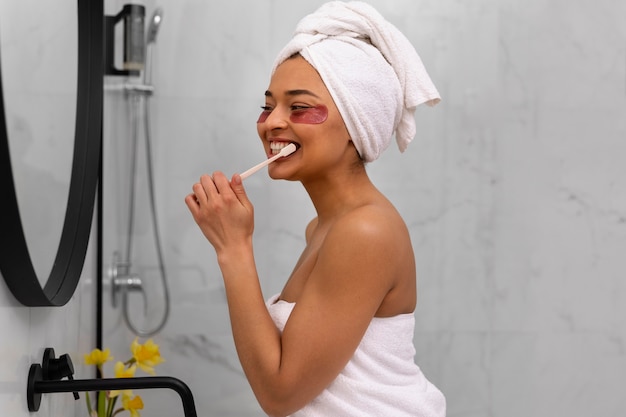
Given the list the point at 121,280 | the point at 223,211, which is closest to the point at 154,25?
the point at 121,280

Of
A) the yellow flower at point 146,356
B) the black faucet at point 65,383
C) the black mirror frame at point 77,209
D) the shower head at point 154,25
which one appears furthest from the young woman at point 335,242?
the shower head at point 154,25

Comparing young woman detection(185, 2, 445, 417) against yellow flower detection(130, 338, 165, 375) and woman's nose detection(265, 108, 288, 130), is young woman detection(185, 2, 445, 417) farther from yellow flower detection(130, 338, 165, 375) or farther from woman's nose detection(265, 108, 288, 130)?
yellow flower detection(130, 338, 165, 375)

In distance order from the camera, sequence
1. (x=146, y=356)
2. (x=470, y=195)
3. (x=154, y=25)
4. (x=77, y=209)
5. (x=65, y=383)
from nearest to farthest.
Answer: (x=65, y=383)
(x=77, y=209)
(x=146, y=356)
(x=154, y=25)
(x=470, y=195)

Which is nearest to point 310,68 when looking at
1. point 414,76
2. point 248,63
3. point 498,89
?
point 414,76

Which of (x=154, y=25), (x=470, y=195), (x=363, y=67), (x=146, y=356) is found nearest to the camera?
(x=363, y=67)

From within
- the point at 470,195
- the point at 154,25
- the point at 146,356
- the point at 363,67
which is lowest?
the point at 146,356

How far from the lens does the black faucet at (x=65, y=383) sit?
1.07 meters

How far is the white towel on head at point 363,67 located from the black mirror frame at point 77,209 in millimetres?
403

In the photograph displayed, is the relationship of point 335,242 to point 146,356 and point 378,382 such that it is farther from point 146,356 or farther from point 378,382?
point 146,356

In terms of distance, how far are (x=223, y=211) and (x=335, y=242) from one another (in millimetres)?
167

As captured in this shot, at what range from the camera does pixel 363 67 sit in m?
1.18

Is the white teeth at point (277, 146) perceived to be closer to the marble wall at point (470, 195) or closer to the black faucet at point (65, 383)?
the black faucet at point (65, 383)

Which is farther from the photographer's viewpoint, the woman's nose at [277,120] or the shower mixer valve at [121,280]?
the shower mixer valve at [121,280]

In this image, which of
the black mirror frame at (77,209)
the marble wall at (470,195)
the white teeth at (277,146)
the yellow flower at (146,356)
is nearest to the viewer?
the black mirror frame at (77,209)
